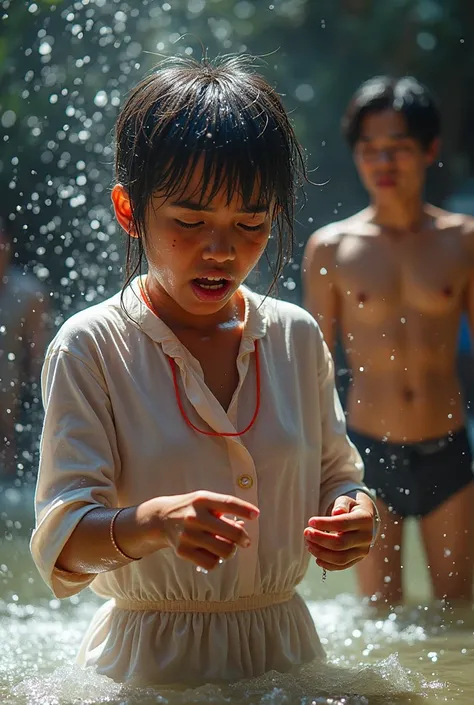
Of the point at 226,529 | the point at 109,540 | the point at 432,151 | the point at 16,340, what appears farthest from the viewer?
the point at 16,340

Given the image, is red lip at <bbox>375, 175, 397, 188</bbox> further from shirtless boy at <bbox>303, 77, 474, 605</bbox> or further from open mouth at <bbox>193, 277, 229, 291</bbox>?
open mouth at <bbox>193, 277, 229, 291</bbox>

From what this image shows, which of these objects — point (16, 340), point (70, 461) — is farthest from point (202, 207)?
point (16, 340)

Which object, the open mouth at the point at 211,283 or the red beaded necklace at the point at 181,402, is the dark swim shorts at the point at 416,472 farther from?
the open mouth at the point at 211,283

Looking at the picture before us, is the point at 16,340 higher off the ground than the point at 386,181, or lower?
lower

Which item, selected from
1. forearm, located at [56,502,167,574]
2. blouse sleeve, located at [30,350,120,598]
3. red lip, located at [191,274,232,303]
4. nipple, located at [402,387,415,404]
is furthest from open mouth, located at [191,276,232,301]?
nipple, located at [402,387,415,404]

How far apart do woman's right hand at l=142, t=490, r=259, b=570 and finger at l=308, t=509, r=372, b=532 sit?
0.21 metres

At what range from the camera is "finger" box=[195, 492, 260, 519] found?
158cm

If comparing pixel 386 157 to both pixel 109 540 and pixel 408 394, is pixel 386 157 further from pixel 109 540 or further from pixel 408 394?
pixel 109 540

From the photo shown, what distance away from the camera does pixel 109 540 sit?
1.72 metres

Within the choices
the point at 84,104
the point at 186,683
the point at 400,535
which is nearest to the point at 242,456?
the point at 186,683

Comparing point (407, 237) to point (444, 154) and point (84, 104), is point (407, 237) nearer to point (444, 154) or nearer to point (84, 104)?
point (84, 104)

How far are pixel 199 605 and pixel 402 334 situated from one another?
7.71ft

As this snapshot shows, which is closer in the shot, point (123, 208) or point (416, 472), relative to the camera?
point (123, 208)

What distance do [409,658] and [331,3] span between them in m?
7.78
